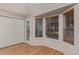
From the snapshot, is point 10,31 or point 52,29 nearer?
point 10,31

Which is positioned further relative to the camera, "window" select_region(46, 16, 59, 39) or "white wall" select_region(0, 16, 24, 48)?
"window" select_region(46, 16, 59, 39)

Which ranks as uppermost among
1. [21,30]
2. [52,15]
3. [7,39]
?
[52,15]

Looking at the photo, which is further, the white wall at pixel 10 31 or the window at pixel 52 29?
the window at pixel 52 29

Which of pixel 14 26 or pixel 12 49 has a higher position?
pixel 14 26

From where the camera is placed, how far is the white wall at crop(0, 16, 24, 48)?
69.2 inches

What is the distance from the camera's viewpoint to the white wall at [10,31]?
176 centimetres

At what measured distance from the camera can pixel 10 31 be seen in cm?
193
